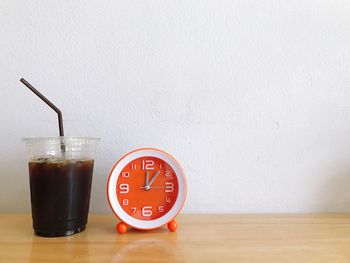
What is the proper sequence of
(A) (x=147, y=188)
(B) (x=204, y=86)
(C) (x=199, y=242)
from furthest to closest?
(B) (x=204, y=86) < (A) (x=147, y=188) < (C) (x=199, y=242)

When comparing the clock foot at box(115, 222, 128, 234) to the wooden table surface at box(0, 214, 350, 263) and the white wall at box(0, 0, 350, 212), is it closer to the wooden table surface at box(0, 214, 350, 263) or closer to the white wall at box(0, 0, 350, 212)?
the wooden table surface at box(0, 214, 350, 263)

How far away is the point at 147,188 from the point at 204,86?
31cm

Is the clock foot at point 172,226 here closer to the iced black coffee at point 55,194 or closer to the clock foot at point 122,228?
the clock foot at point 122,228

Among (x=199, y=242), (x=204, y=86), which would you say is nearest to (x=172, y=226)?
(x=199, y=242)

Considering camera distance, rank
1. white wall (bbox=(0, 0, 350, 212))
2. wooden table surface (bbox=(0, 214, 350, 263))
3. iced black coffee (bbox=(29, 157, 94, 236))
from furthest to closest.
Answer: white wall (bbox=(0, 0, 350, 212))
iced black coffee (bbox=(29, 157, 94, 236))
wooden table surface (bbox=(0, 214, 350, 263))

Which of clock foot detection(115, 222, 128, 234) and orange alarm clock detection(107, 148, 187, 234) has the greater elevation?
orange alarm clock detection(107, 148, 187, 234)

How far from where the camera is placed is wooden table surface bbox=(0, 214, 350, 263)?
23.3 inches

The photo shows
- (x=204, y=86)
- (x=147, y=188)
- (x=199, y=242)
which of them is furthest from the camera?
(x=204, y=86)

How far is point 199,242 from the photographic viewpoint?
26.2 inches

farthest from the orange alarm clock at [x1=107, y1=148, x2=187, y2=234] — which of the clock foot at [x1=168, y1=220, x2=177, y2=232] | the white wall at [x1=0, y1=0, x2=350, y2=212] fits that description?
the white wall at [x1=0, y1=0, x2=350, y2=212]

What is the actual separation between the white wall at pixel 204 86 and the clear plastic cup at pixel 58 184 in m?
0.16

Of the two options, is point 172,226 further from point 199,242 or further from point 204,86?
point 204,86

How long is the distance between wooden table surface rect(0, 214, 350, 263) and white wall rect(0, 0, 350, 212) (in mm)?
121

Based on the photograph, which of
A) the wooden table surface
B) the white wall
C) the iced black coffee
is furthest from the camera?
the white wall
